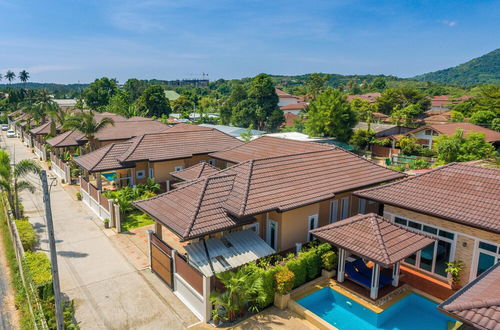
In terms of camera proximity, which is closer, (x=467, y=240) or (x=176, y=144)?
(x=467, y=240)

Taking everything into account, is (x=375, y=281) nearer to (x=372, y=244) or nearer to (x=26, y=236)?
(x=372, y=244)

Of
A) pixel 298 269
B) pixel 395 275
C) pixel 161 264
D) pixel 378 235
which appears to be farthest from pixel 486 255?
pixel 161 264

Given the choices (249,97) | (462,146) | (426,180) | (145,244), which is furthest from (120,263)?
(249,97)

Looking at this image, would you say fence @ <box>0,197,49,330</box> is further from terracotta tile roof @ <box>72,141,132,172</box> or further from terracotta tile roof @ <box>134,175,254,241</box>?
terracotta tile roof @ <box>72,141,132,172</box>

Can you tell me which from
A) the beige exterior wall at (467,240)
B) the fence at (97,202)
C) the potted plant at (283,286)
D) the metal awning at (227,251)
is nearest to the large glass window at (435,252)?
the beige exterior wall at (467,240)

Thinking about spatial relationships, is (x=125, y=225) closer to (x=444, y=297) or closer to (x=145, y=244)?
(x=145, y=244)

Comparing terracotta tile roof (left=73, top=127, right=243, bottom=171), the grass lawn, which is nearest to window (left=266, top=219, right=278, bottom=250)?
the grass lawn
